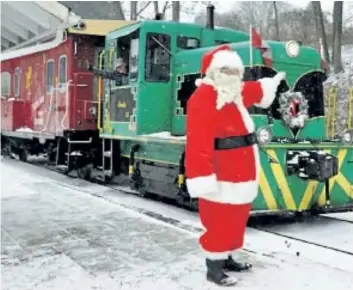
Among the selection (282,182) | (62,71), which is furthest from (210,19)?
(62,71)

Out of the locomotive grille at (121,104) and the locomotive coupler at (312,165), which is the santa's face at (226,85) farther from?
the locomotive grille at (121,104)

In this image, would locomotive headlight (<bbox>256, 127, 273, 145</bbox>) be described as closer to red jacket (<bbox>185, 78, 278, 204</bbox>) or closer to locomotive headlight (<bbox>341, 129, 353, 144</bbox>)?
locomotive headlight (<bbox>341, 129, 353, 144</bbox>)

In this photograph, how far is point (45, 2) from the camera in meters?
18.8

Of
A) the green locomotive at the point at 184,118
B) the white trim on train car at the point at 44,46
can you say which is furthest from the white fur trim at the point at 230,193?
the white trim on train car at the point at 44,46

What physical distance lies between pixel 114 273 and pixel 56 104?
8225 mm

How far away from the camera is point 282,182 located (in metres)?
6.94

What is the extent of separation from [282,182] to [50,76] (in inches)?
301

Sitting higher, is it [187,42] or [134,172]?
[187,42]

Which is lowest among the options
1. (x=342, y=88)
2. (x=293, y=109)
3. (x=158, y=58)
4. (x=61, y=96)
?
(x=293, y=109)

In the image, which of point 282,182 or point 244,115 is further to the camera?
point 282,182

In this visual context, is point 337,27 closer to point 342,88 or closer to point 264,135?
point 342,88

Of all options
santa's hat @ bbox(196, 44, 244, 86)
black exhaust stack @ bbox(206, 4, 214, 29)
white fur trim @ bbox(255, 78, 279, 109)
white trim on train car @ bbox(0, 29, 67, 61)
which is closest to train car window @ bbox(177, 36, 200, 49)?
black exhaust stack @ bbox(206, 4, 214, 29)

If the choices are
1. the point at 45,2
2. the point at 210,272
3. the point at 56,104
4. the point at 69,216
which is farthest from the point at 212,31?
the point at 45,2

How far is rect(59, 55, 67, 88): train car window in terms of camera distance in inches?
474
